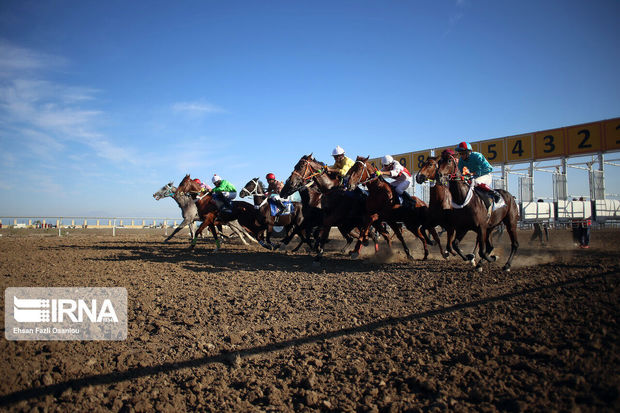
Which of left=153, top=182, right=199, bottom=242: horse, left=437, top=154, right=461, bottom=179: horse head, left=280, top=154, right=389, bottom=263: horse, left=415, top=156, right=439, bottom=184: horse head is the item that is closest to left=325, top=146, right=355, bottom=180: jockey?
left=280, top=154, right=389, bottom=263: horse

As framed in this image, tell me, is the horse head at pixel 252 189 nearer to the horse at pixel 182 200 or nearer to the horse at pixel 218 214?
the horse at pixel 218 214

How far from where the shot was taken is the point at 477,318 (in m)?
4.31

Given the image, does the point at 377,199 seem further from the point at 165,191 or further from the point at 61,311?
the point at 165,191

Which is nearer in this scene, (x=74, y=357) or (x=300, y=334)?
(x=74, y=357)

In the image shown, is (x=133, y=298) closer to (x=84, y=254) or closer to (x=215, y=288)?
(x=215, y=288)

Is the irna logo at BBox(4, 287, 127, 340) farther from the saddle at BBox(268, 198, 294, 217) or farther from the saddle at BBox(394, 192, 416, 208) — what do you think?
the saddle at BBox(394, 192, 416, 208)

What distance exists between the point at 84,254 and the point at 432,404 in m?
12.4

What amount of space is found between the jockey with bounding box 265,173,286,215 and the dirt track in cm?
591

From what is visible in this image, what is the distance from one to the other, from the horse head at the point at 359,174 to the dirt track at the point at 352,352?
3.19 m

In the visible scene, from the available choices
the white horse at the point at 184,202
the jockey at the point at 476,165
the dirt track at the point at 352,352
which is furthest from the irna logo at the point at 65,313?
the white horse at the point at 184,202

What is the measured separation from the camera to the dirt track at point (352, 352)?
2.96 m

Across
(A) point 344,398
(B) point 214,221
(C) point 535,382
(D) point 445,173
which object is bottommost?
(A) point 344,398

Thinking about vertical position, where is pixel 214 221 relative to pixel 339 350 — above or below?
above

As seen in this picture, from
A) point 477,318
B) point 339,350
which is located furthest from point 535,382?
point 339,350
